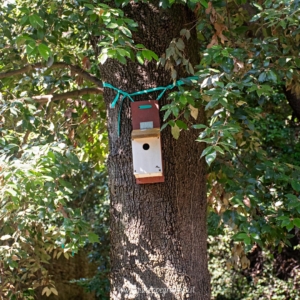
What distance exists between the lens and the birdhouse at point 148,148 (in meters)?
2.20

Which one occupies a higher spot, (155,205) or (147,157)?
(147,157)

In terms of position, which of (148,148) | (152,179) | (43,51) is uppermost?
(43,51)

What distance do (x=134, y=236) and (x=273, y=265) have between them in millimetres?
3993

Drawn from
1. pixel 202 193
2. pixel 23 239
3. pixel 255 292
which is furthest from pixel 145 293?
pixel 255 292

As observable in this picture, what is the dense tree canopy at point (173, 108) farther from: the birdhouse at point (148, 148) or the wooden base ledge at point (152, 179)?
the wooden base ledge at point (152, 179)

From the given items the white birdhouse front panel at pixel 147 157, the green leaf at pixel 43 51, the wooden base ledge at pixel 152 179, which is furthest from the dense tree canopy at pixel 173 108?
the wooden base ledge at pixel 152 179

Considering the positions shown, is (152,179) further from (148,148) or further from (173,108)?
(173,108)

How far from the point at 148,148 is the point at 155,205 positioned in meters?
0.26

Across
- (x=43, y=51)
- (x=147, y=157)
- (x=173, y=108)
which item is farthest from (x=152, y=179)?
(x=43, y=51)

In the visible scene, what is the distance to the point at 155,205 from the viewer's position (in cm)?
225

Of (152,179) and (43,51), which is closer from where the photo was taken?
(43,51)

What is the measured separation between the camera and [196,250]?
2.30m

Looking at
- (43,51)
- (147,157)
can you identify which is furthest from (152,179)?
(43,51)

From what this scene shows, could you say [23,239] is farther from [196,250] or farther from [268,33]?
[268,33]
